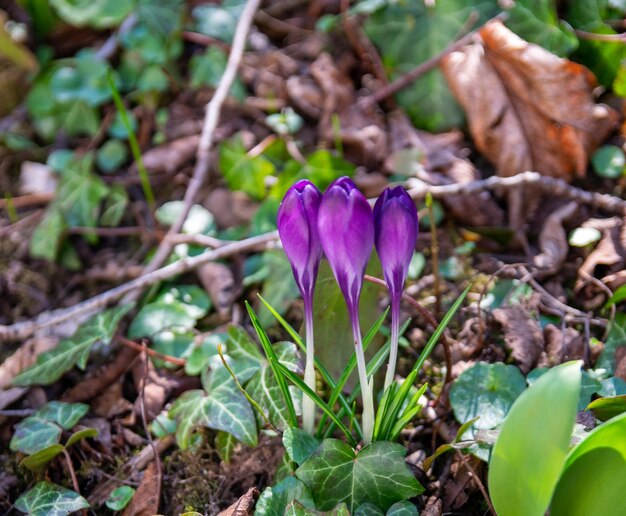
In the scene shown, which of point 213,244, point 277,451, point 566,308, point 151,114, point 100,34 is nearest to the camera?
point 277,451

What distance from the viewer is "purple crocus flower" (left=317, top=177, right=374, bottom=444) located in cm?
108

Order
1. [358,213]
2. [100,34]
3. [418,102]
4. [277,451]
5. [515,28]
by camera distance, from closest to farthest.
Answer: [358,213]
[277,451]
[515,28]
[418,102]
[100,34]

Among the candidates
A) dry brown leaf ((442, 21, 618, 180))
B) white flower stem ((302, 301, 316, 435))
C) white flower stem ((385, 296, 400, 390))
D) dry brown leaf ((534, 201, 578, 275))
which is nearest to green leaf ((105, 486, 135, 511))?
white flower stem ((302, 301, 316, 435))

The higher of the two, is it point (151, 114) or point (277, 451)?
point (151, 114)

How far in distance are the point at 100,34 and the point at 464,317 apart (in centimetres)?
222

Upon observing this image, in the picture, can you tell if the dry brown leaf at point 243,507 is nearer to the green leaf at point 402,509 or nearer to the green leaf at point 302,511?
the green leaf at point 302,511

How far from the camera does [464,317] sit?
183 cm

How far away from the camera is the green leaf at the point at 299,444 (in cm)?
124

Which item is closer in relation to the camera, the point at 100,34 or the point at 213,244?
the point at 213,244

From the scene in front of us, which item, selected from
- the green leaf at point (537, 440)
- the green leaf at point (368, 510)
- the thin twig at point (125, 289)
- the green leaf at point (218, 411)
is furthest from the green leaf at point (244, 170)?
the green leaf at point (537, 440)

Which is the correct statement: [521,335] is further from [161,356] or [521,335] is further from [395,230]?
[161,356]

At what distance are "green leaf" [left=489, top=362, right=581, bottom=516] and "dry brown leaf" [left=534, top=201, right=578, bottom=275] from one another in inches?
37.4

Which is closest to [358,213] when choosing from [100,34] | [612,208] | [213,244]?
[213,244]

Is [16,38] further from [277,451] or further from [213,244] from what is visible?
[277,451]
